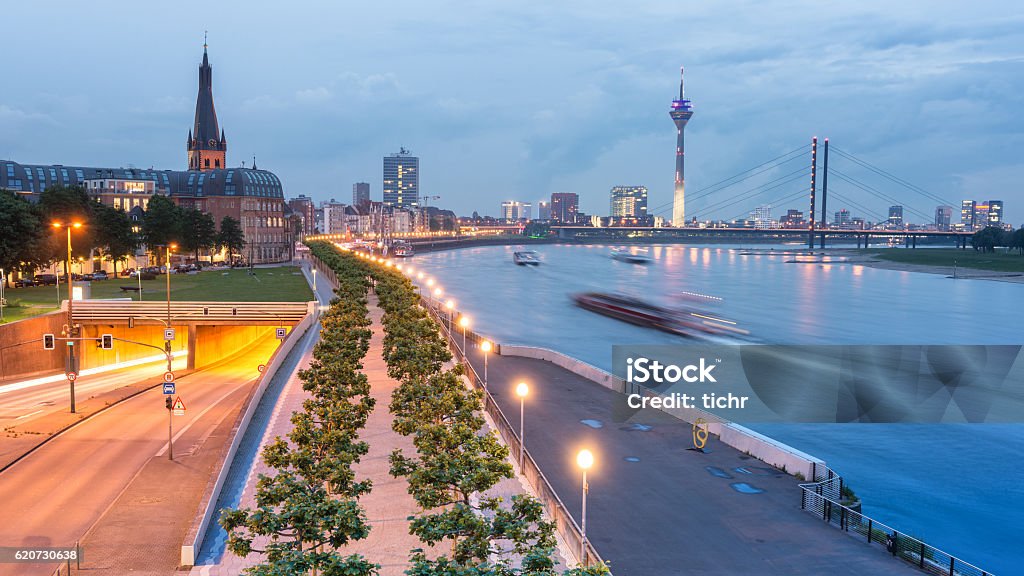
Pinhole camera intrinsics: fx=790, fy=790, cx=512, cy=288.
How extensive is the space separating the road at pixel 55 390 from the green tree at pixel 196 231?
58894mm

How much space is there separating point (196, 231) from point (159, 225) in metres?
13.3

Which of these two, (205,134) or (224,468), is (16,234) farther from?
(205,134)

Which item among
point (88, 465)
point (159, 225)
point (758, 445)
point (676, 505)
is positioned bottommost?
point (88, 465)

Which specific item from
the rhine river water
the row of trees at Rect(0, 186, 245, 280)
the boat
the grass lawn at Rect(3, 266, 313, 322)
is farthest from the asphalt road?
the row of trees at Rect(0, 186, 245, 280)

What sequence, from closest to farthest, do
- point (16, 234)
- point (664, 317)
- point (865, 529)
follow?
point (865, 529) < point (16, 234) < point (664, 317)

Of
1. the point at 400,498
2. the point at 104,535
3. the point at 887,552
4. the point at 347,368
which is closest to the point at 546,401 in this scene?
the point at 347,368

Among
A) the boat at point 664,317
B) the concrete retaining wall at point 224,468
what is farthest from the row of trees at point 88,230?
the boat at point 664,317

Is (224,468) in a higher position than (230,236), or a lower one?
lower

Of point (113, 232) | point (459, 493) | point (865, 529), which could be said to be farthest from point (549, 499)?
point (113, 232)

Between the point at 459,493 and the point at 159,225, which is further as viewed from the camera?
the point at 159,225

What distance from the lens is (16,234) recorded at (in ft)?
227

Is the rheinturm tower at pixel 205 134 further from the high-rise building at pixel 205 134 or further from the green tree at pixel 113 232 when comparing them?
the green tree at pixel 113 232

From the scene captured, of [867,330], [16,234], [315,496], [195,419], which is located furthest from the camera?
[867,330]

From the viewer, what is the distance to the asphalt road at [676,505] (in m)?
22.3
